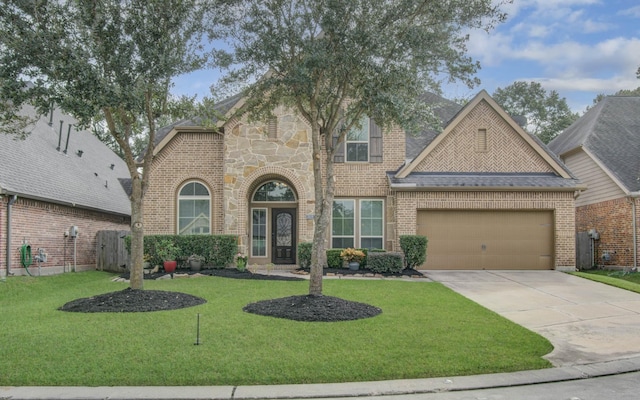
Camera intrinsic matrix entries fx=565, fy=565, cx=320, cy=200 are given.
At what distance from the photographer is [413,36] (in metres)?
10.4

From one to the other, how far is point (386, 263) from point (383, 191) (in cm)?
315

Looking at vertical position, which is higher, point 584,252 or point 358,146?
point 358,146

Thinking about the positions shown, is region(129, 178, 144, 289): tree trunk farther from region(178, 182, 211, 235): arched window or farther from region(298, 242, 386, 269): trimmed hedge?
region(178, 182, 211, 235): arched window

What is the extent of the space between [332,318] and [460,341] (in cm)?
223

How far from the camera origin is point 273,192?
1967 cm

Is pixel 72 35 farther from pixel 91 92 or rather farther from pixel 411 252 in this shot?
pixel 411 252

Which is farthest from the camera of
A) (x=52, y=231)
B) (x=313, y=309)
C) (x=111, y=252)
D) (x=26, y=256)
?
(x=111, y=252)

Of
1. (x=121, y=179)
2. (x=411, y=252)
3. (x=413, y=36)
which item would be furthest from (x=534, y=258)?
(x=121, y=179)

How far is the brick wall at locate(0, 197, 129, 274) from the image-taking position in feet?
52.7

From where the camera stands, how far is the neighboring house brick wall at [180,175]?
19109 millimetres

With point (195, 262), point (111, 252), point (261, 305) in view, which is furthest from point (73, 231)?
point (261, 305)

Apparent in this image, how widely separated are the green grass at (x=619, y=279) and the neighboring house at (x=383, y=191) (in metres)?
1.47

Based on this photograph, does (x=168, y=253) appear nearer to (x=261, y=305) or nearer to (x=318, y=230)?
(x=261, y=305)

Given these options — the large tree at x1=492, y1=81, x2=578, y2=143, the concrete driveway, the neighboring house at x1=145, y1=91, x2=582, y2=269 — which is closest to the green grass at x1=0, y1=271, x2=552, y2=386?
the concrete driveway
